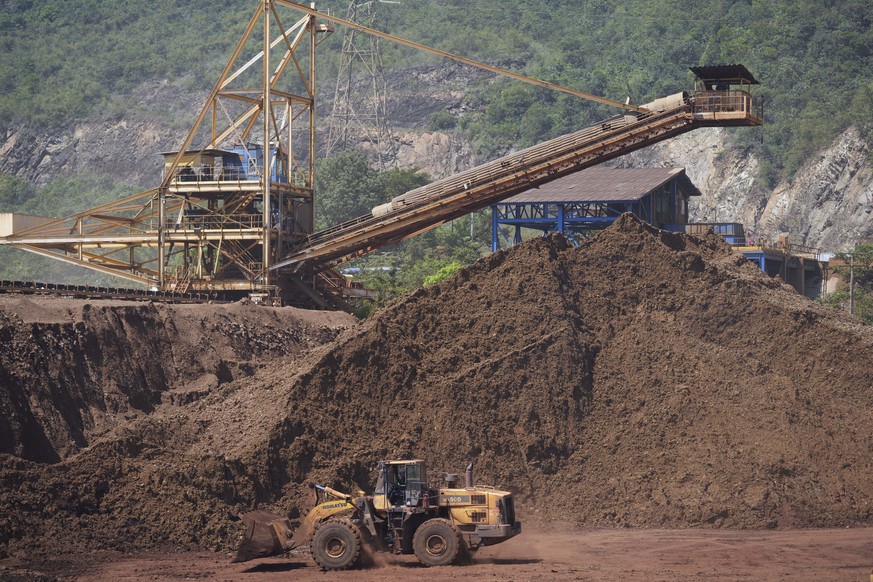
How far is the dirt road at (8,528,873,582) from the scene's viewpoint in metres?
20.2

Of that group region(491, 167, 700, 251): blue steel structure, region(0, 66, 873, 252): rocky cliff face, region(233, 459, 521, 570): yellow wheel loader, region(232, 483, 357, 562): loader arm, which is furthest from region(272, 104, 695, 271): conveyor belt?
region(0, 66, 873, 252): rocky cliff face

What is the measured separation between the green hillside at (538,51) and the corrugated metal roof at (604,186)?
27824 millimetres

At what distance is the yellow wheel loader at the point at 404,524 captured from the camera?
20766mm

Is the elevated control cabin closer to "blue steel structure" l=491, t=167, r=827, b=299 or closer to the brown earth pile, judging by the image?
the brown earth pile

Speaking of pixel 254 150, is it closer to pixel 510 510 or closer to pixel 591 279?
Answer: pixel 591 279

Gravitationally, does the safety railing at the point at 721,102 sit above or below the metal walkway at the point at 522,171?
above

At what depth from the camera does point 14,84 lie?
12056 cm

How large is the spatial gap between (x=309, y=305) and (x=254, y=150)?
19.4 feet

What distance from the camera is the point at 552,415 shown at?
Result: 26828 mm

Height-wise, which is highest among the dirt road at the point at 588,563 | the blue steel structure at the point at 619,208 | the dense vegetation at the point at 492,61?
the dense vegetation at the point at 492,61

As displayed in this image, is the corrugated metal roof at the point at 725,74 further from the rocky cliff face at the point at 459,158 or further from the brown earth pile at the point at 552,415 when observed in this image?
the rocky cliff face at the point at 459,158

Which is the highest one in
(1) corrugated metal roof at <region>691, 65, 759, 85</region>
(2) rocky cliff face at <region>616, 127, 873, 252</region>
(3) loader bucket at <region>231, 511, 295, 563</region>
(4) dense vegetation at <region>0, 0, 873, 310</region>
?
(4) dense vegetation at <region>0, 0, 873, 310</region>

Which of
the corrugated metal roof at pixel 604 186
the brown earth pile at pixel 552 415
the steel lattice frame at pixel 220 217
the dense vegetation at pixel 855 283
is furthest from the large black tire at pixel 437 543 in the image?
the dense vegetation at pixel 855 283

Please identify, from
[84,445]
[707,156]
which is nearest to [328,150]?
[707,156]
